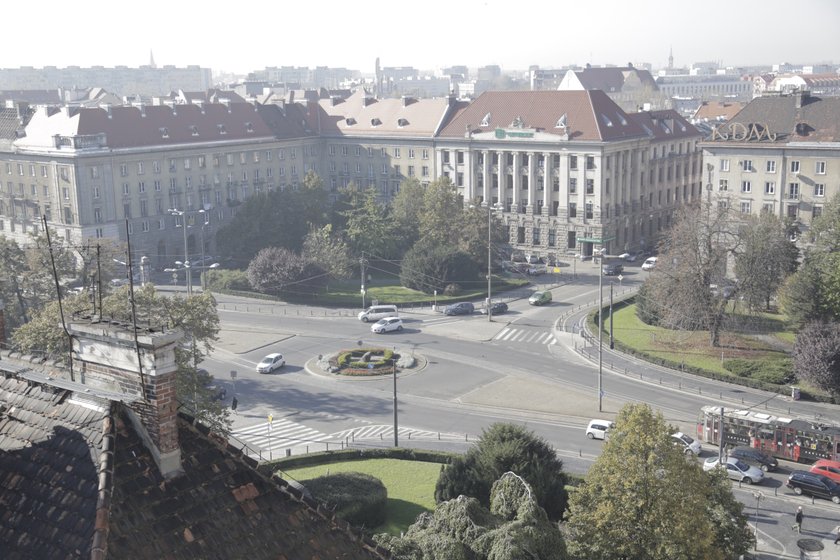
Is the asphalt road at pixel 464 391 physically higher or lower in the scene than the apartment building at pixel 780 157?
lower

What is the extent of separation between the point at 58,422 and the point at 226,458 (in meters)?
2.82

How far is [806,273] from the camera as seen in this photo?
69.6m

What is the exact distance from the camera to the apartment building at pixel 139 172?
348 feet

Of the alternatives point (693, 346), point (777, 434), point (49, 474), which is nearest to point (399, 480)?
point (777, 434)

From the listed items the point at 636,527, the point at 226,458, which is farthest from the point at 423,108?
the point at 226,458

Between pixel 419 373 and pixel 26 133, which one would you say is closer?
pixel 419 373

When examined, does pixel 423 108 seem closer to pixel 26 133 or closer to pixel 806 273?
pixel 26 133

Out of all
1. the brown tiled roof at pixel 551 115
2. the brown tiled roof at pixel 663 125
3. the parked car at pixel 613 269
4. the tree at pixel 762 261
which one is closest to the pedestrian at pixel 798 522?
the tree at pixel 762 261

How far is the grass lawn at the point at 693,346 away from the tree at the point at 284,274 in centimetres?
3145

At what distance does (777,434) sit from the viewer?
53594 millimetres

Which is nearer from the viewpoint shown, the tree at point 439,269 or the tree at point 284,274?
the tree at point 284,274

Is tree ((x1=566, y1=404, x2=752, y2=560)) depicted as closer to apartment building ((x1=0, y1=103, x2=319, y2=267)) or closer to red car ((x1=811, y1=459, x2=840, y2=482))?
red car ((x1=811, y1=459, x2=840, y2=482))

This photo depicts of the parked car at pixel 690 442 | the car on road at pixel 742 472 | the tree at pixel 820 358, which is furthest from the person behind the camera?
the tree at pixel 820 358

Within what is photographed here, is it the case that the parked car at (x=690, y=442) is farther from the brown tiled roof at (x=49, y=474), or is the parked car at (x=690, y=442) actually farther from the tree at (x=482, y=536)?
the brown tiled roof at (x=49, y=474)
